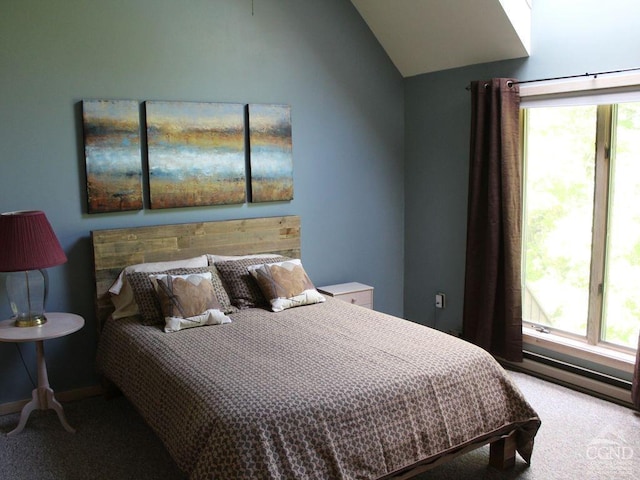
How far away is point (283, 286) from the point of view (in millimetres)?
3662

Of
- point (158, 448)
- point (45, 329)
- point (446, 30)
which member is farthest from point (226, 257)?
point (446, 30)

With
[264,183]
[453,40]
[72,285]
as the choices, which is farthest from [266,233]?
[453,40]

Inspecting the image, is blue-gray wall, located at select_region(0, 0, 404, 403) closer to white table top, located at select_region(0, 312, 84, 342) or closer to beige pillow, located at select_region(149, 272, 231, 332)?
white table top, located at select_region(0, 312, 84, 342)

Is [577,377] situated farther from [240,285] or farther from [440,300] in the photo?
[240,285]

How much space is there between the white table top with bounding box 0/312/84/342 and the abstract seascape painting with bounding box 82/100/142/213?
66cm

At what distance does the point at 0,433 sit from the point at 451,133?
11.4ft

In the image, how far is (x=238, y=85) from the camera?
4.04m

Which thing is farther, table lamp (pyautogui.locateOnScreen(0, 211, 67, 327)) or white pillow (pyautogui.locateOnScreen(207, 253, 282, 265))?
white pillow (pyautogui.locateOnScreen(207, 253, 282, 265))

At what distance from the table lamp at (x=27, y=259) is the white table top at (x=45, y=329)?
0.05 m

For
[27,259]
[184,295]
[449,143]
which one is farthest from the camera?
[449,143]

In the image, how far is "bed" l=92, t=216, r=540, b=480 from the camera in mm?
2211

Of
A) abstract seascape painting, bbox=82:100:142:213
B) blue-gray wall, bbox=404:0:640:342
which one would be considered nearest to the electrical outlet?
blue-gray wall, bbox=404:0:640:342

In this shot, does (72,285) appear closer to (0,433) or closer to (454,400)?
(0,433)

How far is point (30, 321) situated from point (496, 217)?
2.88m
